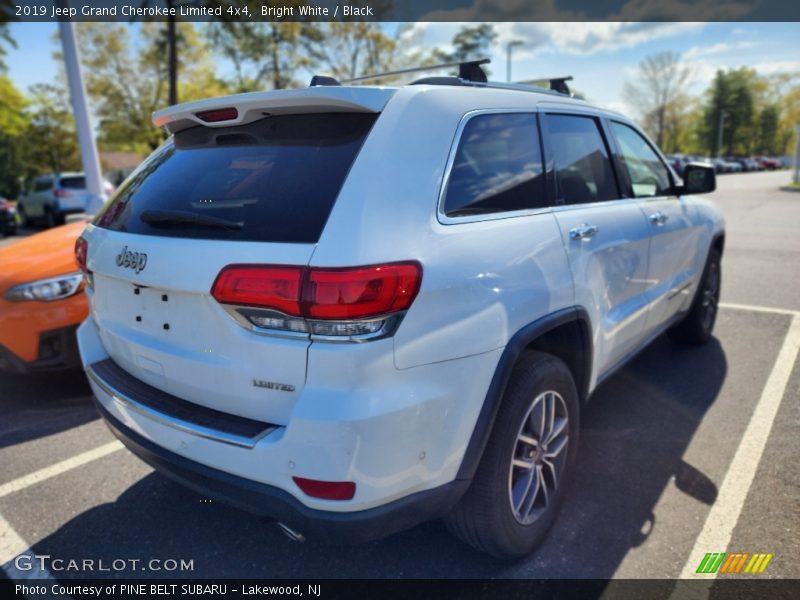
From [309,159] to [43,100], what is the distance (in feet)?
154

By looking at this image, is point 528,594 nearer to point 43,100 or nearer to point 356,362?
point 356,362

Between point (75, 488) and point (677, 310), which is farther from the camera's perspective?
point (677, 310)

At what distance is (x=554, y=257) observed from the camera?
2340 mm

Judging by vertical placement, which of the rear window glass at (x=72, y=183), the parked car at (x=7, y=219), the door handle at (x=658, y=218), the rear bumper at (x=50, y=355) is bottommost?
the parked car at (x=7, y=219)

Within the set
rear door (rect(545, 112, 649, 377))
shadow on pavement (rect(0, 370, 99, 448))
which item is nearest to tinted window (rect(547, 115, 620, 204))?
rear door (rect(545, 112, 649, 377))

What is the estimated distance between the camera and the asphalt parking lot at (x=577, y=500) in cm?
236

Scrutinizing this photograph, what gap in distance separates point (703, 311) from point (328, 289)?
163 inches

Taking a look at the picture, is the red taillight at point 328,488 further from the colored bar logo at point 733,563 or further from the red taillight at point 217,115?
the colored bar logo at point 733,563

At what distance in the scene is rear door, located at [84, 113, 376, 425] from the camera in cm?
176

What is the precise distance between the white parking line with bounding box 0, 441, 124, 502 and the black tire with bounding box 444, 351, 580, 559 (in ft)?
7.13

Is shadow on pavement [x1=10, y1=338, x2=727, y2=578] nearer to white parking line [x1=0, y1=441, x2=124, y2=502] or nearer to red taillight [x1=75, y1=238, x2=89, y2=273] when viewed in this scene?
white parking line [x1=0, y1=441, x2=124, y2=502]

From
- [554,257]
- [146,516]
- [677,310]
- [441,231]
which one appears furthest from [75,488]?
[677,310]

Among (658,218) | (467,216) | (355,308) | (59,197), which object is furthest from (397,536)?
(59,197)

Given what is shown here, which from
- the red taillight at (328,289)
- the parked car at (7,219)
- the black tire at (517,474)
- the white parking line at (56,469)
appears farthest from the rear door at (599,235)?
the parked car at (7,219)
